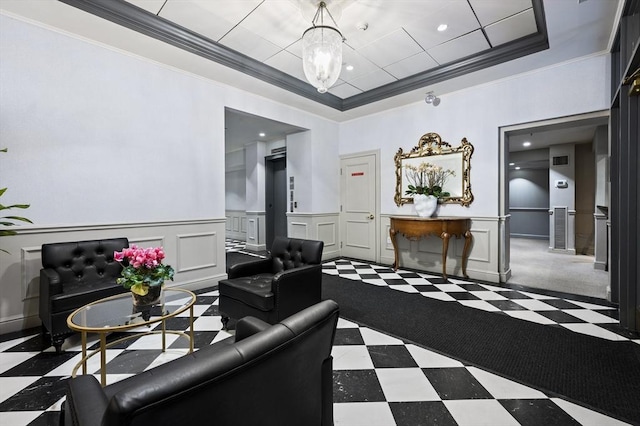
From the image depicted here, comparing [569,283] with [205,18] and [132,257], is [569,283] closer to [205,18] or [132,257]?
[132,257]

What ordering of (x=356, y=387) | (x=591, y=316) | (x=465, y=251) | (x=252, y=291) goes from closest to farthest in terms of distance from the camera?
(x=356, y=387) → (x=252, y=291) → (x=591, y=316) → (x=465, y=251)

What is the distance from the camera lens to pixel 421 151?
15.9ft

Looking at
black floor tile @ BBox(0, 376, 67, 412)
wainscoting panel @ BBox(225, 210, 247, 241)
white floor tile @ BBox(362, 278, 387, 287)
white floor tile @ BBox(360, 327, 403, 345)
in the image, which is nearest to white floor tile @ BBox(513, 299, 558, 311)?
white floor tile @ BBox(362, 278, 387, 287)

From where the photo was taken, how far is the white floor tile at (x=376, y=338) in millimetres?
2438

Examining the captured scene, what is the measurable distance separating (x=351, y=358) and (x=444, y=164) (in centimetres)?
356

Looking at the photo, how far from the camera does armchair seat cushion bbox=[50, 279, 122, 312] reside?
224cm

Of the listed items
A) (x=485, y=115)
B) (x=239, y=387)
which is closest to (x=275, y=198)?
(x=485, y=115)

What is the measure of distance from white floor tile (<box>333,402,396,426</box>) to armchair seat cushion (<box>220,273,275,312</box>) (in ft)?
3.15

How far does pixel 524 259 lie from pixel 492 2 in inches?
198

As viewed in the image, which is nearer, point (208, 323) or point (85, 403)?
point (85, 403)

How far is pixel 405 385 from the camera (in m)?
1.87

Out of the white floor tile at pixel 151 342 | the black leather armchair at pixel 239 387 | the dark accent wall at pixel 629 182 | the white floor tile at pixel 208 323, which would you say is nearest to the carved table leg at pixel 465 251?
the dark accent wall at pixel 629 182

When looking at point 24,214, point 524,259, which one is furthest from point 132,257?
point 524,259

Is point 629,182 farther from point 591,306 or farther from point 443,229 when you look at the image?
point 443,229
